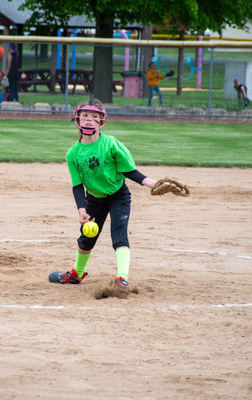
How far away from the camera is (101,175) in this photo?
625 centimetres

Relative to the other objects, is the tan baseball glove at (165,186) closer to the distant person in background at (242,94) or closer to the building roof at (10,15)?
the distant person in background at (242,94)

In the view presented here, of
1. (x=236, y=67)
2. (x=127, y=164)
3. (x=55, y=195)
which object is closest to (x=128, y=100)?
(x=236, y=67)

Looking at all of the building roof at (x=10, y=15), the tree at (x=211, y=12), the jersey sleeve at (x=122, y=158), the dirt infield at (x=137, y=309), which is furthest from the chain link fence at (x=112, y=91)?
the jersey sleeve at (x=122, y=158)

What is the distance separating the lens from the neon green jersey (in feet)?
20.4

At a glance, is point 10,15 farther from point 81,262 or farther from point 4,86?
point 81,262

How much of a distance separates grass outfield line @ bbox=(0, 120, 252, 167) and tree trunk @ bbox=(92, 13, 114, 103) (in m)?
2.80

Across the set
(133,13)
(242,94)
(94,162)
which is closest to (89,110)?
(94,162)

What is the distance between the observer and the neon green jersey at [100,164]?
6207 millimetres

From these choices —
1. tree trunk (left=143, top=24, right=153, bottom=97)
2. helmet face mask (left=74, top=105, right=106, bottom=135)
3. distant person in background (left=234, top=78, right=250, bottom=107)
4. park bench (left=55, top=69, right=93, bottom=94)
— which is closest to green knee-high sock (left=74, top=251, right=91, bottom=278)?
helmet face mask (left=74, top=105, right=106, bottom=135)

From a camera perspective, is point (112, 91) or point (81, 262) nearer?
point (81, 262)

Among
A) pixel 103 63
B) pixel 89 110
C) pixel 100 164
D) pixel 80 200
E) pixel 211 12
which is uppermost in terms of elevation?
pixel 211 12

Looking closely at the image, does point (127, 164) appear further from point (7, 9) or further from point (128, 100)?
point (7, 9)

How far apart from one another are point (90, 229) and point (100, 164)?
570 mm

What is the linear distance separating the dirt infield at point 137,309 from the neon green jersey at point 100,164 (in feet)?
3.20
